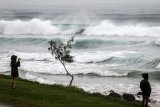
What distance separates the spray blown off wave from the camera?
293 ft

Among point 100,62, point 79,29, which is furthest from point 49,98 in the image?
point 79,29

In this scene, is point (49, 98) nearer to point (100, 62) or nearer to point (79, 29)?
point (100, 62)

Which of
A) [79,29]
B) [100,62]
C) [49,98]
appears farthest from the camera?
[79,29]

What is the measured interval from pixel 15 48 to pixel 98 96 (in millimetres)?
46190

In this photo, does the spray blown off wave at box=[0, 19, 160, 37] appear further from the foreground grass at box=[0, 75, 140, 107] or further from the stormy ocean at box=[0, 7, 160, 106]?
the foreground grass at box=[0, 75, 140, 107]

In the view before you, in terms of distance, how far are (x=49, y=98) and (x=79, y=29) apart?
260ft

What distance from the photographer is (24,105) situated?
58.6 ft

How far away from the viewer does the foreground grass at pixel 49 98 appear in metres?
18.7

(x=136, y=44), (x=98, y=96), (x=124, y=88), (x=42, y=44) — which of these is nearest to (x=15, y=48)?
(x=42, y=44)

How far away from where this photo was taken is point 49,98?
2006cm

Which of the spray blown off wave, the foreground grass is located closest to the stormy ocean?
the spray blown off wave

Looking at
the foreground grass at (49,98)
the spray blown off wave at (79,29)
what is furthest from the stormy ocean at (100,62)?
the foreground grass at (49,98)

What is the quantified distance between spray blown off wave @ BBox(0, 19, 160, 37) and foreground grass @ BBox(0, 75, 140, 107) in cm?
6399

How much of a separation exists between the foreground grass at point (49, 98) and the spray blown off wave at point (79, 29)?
64.0m
